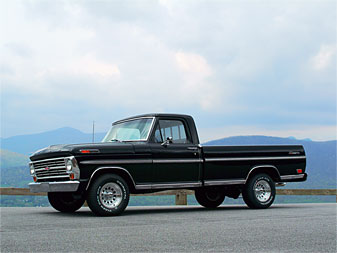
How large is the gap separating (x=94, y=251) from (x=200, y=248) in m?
1.33

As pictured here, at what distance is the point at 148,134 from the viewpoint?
451 inches

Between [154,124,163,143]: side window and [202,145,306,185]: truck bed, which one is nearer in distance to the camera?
[154,124,163,143]: side window

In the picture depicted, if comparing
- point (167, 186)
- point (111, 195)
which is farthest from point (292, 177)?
point (111, 195)

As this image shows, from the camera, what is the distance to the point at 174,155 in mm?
11641

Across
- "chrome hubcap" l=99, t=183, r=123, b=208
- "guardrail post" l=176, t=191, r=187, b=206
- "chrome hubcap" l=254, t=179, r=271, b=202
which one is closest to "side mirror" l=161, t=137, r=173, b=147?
"chrome hubcap" l=99, t=183, r=123, b=208

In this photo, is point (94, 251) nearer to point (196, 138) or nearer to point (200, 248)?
point (200, 248)

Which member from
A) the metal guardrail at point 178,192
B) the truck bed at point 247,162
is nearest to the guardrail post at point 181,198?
the metal guardrail at point 178,192

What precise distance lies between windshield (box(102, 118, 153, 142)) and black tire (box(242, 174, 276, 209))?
3.21 m

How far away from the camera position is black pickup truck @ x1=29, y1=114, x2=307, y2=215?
10.5 m

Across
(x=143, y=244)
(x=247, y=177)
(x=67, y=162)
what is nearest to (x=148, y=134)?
(x=67, y=162)

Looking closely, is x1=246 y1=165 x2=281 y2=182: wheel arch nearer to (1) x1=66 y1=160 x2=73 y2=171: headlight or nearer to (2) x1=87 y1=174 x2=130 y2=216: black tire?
(2) x1=87 y1=174 x2=130 y2=216: black tire

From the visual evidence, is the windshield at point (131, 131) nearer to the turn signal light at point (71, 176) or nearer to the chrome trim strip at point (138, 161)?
the chrome trim strip at point (138, 161)

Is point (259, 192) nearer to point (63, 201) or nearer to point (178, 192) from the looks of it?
point (178, 192)

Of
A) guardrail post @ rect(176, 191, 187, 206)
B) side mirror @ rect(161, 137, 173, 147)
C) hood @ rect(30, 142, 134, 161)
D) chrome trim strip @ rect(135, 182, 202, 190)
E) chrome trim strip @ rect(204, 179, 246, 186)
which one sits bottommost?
guardrail post @ rect(176, 191, 187, 206)
